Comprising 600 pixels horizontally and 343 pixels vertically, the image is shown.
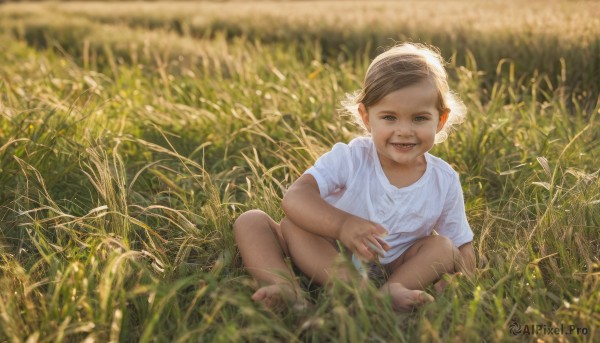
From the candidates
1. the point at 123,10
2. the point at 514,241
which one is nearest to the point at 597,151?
the point at 514,241

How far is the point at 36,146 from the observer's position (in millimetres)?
3062

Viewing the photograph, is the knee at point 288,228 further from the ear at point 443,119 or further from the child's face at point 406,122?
the ear at point 443,119

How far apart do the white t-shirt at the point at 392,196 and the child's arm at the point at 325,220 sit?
9 cm

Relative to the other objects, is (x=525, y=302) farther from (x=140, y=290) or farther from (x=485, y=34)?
(x=485, y=34)

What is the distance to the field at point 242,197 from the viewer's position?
6.39 ft

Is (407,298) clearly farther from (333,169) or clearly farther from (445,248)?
(333,169)

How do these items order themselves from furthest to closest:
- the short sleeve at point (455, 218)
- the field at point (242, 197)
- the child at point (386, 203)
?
the short sleeve at point (455, 218), the child at point (386, 203), the field at point (242, 197)

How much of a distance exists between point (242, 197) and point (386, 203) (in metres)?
0.89

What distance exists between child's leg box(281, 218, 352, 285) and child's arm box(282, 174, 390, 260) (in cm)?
8

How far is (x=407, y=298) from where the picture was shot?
2.14 metres

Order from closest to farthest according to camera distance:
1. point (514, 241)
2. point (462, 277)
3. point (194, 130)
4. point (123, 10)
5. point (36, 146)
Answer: point (462, 277) → point (514, 241) → point (36, 146) → point (194, 130) → point (123, 10)

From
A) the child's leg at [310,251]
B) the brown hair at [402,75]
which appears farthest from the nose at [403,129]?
the child's leg at [310,251]

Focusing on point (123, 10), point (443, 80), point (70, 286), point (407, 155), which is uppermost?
point (443, 80)

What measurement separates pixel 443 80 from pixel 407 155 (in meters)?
0.29
